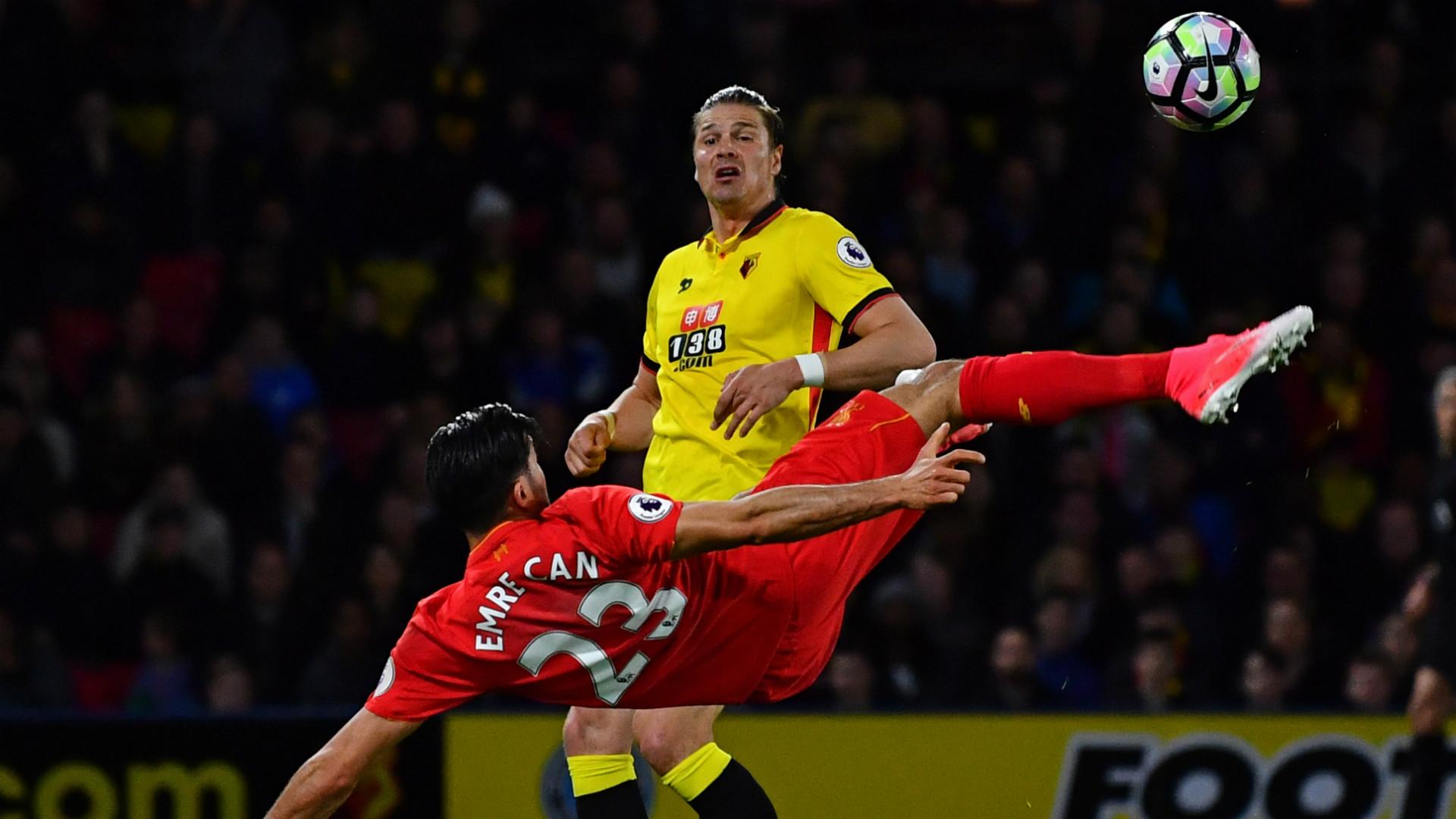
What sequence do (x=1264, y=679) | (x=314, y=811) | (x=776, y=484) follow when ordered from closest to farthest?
(x=314, y=811) < (x=776, y=484) < (x=1264, y=679)

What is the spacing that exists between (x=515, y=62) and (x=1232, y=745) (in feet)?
19.2

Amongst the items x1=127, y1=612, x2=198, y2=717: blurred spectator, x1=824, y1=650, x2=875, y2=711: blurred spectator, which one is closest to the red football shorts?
x1=824, y1=650, x2=875, y2=711: blurred spectator

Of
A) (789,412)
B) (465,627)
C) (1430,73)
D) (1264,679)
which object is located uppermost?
(1430,73)

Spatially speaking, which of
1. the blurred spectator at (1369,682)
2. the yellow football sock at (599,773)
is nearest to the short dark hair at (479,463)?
the yellow football sock at (599,773)

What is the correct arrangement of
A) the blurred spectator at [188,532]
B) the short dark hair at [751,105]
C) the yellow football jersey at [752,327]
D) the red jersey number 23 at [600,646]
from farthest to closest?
the blurred spectator at [188,532], the short dark hair at [751,105], the yellow football jersey at [752,327], the red jersey number 23 at [600,646]

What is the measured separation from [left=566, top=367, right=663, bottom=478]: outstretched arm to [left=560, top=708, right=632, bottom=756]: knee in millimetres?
699

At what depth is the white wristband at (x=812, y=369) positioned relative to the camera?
5.94 metres

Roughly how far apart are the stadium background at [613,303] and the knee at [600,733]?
2.89 meters

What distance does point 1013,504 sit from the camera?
10.1 metres

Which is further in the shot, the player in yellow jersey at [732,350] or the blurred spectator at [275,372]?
the blurred spectator at [275,372]

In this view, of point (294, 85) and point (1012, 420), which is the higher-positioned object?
point (294, 85)

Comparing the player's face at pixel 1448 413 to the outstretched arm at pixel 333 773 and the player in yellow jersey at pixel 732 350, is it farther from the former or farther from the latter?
the outstretched arm at pixel 333 773

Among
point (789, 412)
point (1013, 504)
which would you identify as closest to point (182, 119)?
point (1013, 504)

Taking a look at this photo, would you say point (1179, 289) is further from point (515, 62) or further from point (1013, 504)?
point (515, 62)
